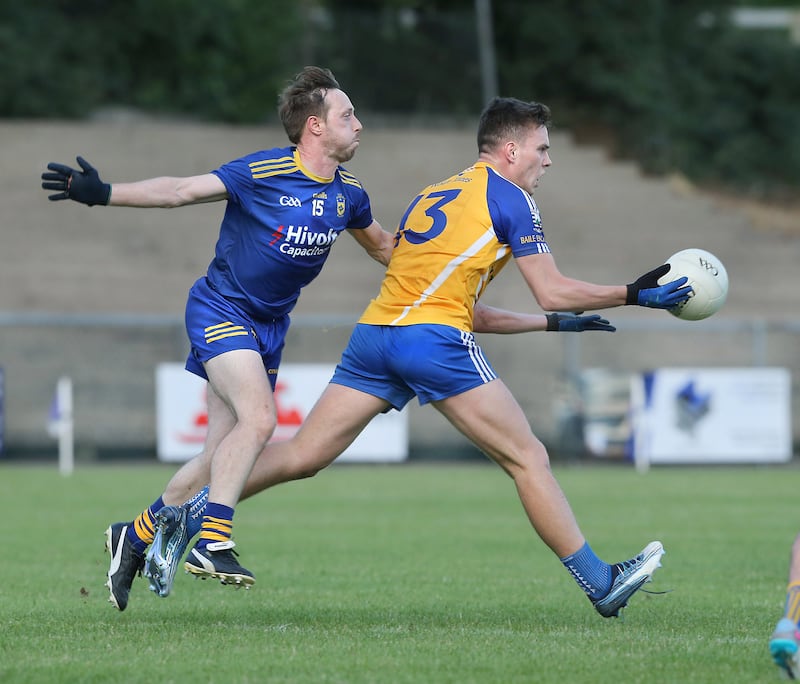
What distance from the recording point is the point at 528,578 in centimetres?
933

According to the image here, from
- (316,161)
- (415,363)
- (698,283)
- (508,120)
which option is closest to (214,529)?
(415,363)

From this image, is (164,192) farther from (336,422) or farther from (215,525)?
(215,525)

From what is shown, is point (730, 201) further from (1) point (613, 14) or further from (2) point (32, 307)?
(2) point (32, 307)

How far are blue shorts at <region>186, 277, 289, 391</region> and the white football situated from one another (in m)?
1.99

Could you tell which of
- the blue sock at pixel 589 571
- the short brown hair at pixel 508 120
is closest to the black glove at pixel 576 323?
the short brown hair at pixel 508 120

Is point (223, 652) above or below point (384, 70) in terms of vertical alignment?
below

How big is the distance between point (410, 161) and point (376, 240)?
27.1 metres

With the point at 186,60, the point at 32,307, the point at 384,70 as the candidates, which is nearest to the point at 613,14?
the point at 384,70

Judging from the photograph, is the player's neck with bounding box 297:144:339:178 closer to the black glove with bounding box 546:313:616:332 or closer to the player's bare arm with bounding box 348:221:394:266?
the player's bare arm with bounding box 348:221:394:266

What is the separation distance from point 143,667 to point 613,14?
36935 mm

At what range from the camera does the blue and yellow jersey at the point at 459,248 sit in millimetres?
6906

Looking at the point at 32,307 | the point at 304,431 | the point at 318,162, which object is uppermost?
the point at 318,162

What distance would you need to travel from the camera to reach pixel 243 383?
705 cm

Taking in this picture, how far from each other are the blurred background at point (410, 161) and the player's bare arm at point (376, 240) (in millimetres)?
13435
